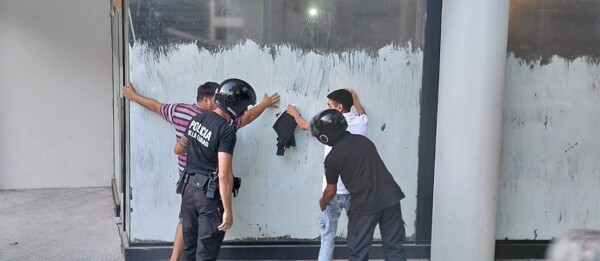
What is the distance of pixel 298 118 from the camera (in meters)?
5.45

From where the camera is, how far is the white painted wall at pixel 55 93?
7.73m

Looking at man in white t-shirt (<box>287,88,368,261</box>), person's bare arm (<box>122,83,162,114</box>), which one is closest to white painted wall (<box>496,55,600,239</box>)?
man in white t-shirt (<box>287,88,368,261</box>)

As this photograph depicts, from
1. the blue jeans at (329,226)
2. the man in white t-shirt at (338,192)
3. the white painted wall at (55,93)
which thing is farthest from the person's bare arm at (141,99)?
the white painted wall at (55,93)

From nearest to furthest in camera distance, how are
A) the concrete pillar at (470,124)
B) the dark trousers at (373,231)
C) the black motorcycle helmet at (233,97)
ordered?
the black motorcycle helmet at (233,97), the dark trousers at (373,231), the concrete pillar at (470,124)

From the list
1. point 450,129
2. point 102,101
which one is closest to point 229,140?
point 450,129

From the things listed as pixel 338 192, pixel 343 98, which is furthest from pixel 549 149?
pixel 338 192

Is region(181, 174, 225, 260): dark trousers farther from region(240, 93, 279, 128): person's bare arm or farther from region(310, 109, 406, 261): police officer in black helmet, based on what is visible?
region(240, 93, 279, 128): person's bare arm

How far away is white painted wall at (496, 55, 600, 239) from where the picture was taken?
5.68 metres

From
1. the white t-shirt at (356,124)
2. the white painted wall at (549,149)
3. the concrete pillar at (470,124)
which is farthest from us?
the white painted wall at (549,149)

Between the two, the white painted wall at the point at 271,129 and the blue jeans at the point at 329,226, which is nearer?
the blue jeans at the point at 329,226

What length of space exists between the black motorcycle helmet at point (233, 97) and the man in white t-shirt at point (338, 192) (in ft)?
2.89

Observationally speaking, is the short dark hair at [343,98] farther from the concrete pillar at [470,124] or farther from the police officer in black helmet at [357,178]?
the concrete pillar at [470,124]

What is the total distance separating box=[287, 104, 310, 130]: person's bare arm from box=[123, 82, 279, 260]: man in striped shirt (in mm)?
243

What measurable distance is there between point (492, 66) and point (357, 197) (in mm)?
1467
